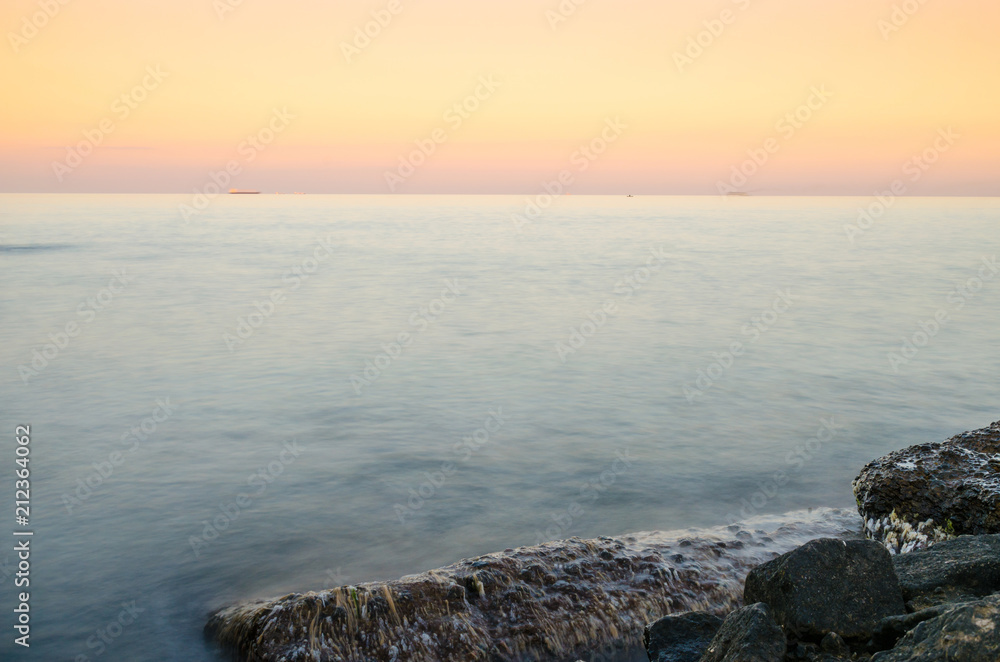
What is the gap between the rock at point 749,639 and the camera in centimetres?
417

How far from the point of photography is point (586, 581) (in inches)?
253

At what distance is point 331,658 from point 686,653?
2465 mm

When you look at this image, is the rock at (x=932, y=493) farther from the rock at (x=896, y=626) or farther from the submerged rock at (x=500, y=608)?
the rock at (x=896, y=626)

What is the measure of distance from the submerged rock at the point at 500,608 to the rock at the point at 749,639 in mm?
1717

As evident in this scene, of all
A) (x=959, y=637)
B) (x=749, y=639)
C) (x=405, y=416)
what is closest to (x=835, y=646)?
(x=749, y=639)

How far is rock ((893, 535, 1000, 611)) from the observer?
15.8ft

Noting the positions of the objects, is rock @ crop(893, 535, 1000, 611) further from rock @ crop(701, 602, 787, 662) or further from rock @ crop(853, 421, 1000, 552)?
rock @ crop(853, 421, 1000, 552)

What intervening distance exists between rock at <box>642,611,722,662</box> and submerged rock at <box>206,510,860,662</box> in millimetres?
1034

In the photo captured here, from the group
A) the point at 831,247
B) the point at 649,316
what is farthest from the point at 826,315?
the point at 831,247

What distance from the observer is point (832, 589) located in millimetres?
4613

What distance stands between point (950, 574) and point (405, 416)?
9468 mm

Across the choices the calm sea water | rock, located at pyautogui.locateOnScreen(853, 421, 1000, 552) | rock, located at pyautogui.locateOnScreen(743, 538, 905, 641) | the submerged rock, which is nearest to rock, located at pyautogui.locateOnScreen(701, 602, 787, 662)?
rock, located at pyautogui.locateOnScreen(743, 538, 905, 641)

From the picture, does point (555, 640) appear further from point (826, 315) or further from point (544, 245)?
point (544, 245)

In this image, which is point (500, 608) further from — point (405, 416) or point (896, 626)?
point (405, 416)
